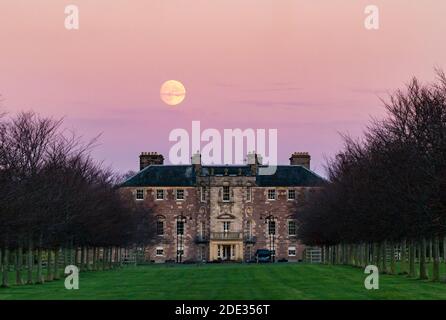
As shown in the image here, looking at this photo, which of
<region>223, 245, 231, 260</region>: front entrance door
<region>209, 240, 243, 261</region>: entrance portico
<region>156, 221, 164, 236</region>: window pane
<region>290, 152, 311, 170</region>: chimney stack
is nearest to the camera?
<region>209, 240, 243, 261</region>: entrance portico

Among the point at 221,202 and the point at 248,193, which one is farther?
the point at 248,193

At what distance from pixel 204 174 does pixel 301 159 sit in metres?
16.3

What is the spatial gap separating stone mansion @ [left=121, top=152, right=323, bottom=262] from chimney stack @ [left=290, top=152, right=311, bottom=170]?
9.69 ft

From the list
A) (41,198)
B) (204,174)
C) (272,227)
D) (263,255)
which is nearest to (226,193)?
(204,174)

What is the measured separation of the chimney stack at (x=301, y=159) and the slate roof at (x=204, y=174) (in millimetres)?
3615

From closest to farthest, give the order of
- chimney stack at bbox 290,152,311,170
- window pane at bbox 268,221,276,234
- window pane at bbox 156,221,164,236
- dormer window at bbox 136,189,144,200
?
window pane at bbox 156,221,164,236 → window pane at bbox 268,221,276,234 → dormer window at bbox 136,189,144,200 → chimney stack at bbox 290,152,311,170

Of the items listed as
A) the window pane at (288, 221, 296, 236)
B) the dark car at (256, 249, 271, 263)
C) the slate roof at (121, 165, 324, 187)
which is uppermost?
the slate roof at (121, 165, 324, 187)

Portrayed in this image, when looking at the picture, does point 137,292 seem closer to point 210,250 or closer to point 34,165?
point 34,165

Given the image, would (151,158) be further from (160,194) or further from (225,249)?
(225,249)

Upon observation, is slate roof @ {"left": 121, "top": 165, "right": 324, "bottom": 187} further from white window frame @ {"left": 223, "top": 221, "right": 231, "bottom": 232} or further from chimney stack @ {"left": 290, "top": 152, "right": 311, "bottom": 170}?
white window frame @ {"left": 223, "top": 221, "right": 231, "bottom": 232}

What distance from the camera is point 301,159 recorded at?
Answer: 17238 centimetres

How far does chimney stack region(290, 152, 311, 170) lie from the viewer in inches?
6767

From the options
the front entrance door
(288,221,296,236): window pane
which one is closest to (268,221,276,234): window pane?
(288,221,296,236): window pane
